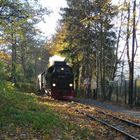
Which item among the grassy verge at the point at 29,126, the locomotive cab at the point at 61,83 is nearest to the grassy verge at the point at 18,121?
the grassy verge at the point at 29,126

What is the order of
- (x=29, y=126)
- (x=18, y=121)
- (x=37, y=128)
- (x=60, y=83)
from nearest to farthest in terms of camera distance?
1. (x=37, y=128)
2. (x=29, y=126)
3. (x=18, y=121)
4. (x=60, y=83)

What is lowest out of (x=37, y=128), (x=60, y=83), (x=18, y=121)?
(x=37, y=128)

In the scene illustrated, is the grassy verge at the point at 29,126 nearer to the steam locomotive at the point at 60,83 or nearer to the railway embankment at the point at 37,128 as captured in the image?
the railway embankment at the point at 37,128

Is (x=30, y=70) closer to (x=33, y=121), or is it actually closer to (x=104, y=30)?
(x=104, y=30)

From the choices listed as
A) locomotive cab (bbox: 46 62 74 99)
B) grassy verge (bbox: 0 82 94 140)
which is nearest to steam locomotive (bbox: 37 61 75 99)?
locomotive cab (bbox: 46 62 74 99)

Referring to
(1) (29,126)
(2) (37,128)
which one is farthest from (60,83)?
(2) (37,128)

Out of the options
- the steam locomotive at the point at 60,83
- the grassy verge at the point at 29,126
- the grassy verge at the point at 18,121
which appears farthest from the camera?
the steam locomotive at the point at 60,83

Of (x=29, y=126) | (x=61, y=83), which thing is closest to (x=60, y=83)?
(x=61, y=83)

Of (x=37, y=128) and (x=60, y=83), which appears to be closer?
(x=37, y=128)

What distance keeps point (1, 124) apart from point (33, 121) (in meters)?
1.80

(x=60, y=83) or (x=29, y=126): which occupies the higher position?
(x=60, y=83)

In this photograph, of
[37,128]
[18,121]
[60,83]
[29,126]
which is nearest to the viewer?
[37,128]

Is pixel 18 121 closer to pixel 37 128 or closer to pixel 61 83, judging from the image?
pixel 37 128

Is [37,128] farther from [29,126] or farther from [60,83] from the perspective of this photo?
[60,83]
